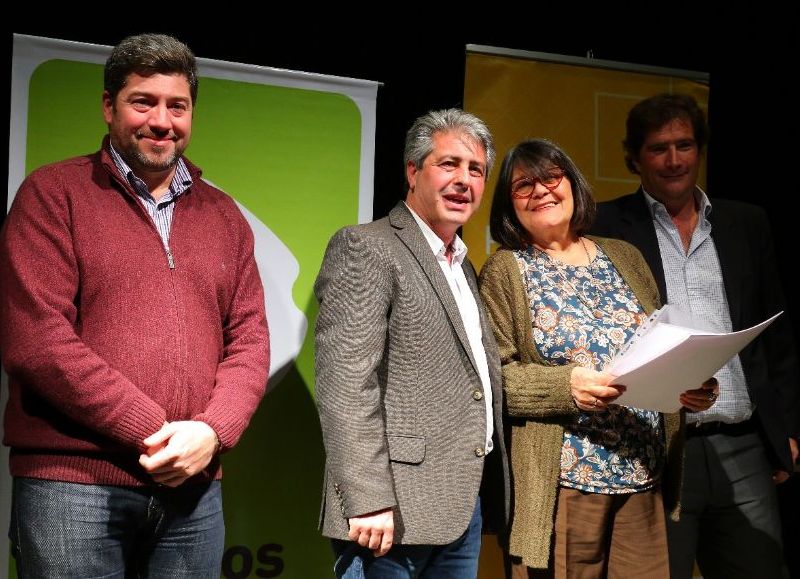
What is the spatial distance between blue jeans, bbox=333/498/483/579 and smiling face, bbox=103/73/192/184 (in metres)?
1.00

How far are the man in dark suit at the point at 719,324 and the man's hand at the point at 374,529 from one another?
1102 mm

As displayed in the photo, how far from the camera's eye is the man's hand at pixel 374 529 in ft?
6.34

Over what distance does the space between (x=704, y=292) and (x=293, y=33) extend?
5.52ft

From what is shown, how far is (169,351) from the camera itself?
1.98 m

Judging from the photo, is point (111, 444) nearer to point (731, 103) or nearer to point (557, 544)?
point (557, 544)

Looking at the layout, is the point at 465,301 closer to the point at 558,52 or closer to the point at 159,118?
the point at 159,118

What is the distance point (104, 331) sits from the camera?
1949 mm

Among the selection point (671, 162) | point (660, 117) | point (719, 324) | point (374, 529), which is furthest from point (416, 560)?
point (660, 117)

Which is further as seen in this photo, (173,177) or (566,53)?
(566,53)

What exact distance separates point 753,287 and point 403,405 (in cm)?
140


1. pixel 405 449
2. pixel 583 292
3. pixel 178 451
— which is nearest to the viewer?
pixel 178 451

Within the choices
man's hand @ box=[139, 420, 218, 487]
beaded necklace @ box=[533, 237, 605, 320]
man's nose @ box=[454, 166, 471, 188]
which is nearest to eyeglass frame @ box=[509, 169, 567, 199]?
beaded necklace @ box=[533, 237, 605, 320]

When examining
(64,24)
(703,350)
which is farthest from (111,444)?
(64,24)

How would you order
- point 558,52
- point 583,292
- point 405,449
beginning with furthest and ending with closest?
point 558,52 → point 583,292 → point 405,449
